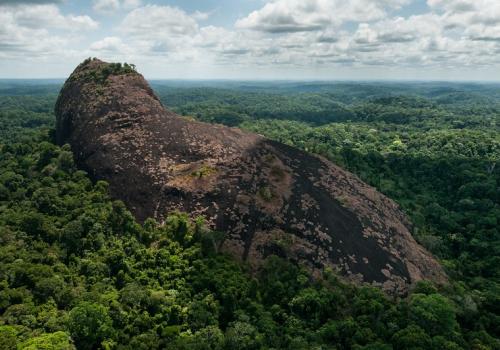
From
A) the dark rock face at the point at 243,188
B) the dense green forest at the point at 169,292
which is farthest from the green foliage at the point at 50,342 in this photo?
the dark rock face at the point at 243,188

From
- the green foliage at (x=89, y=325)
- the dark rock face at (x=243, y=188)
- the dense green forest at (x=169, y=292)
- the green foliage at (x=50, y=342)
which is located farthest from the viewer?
the dark rock face at (x=243, y=188)

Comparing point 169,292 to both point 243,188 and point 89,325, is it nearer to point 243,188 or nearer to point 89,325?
point 89,325

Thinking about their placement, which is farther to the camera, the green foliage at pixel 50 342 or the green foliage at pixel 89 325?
the green foliage at pixel 89 325

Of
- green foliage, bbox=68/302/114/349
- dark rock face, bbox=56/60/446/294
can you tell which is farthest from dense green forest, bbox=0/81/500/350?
dark rock face, bbox=56/60/446/294

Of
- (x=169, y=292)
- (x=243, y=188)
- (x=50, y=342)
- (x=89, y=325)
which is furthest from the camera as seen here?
(x=243, y=188)

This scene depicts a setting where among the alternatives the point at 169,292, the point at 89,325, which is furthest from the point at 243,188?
the point at 89,325

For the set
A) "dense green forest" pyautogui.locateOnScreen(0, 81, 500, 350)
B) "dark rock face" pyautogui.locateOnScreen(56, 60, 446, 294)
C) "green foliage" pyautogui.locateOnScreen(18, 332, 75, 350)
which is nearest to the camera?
"green foliage" pyautogui.locateOnScreen(18, 332, 75, 350)

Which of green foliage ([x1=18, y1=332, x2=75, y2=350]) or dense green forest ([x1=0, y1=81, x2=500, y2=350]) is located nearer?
green foliage ([x1=18, y1=332, x2=75, y2=350])

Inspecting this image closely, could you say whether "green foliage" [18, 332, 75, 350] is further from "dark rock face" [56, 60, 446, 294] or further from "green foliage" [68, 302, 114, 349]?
"dark rock face" [56, 60, 446, 294]

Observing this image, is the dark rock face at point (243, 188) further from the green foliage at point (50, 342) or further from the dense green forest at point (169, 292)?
the green foliage at point (50, 342)
